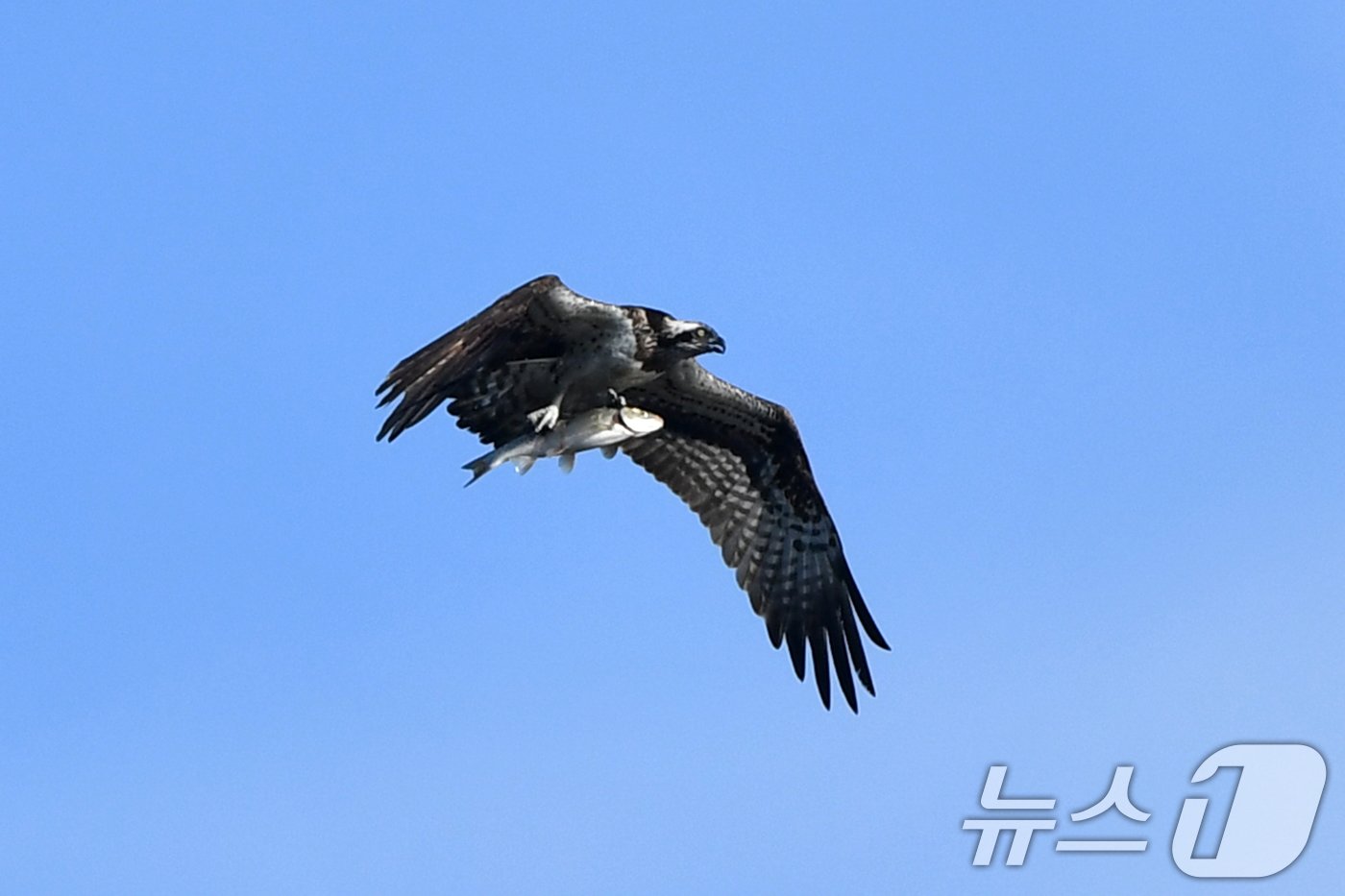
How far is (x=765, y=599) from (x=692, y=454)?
1.27 metres

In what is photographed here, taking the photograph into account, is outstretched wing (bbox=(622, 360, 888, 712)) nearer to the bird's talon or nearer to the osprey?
the osprey

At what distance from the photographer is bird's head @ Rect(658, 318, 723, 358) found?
1546cm

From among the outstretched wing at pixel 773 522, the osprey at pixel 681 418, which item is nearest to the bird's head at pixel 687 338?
the osprey at pixel 681 418

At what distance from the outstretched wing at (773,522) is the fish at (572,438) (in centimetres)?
95

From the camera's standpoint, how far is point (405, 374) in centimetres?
Answer: 1427

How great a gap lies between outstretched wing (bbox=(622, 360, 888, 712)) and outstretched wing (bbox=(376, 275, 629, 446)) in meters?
1.75

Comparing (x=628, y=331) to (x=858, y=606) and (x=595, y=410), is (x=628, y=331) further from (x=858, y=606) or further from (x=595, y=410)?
(x=858, y=606)

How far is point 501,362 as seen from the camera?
1530cm

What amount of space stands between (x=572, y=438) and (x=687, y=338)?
1.03m

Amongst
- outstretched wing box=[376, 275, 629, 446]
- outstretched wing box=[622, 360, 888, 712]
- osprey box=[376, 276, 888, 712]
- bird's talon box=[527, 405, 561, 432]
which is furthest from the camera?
outstretched wing box=[622, 360, 888, 712]

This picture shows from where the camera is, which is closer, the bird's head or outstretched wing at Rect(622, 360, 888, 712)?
the bird's head

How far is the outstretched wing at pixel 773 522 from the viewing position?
56.4 feet

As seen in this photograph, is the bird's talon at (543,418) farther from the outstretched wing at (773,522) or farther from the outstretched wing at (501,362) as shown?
the outstretched wing at (773,522)

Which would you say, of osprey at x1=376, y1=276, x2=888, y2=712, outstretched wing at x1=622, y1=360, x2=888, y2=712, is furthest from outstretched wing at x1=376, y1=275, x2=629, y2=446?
outstretched wing at x1=622, y1=360, x2=888, y2=712
